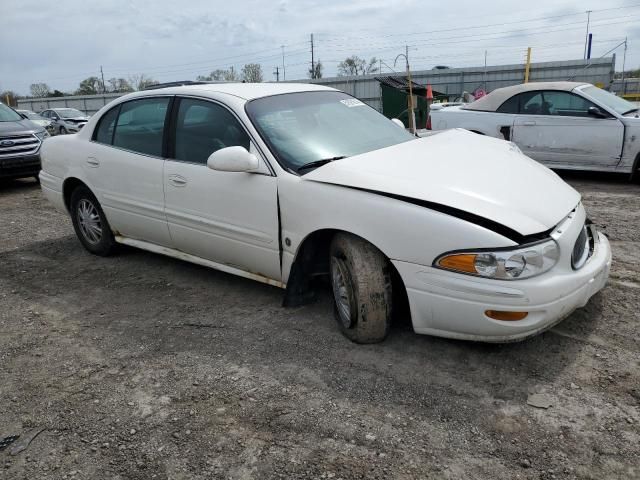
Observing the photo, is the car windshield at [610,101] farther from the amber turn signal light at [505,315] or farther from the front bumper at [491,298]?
the amber turn signal light at [505,315]

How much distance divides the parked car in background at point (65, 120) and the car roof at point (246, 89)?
765 inches

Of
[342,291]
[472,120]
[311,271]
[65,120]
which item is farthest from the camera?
[65,120]

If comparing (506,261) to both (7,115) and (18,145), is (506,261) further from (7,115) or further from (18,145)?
(7,115)

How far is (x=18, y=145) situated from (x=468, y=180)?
892cm

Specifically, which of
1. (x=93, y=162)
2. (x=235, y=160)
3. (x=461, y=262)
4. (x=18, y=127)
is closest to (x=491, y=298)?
(x=461, y=262)

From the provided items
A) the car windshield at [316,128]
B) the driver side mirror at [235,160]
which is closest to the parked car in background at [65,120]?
the car windshield at [316,128]

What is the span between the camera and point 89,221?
5.12 metres

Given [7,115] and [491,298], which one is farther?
[7,115]

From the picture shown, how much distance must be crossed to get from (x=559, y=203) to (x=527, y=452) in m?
1.44

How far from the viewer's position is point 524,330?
2.74 meters

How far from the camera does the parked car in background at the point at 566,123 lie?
7.40 meters

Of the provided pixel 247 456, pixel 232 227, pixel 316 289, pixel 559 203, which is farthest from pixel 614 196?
pixel 247 456

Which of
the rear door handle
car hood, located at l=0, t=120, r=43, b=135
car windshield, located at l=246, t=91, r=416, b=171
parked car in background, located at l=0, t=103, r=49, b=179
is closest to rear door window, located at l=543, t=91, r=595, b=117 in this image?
car windshield, located at l=246, t=91, r=416, b=171

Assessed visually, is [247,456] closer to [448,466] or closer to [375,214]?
[448,466]
